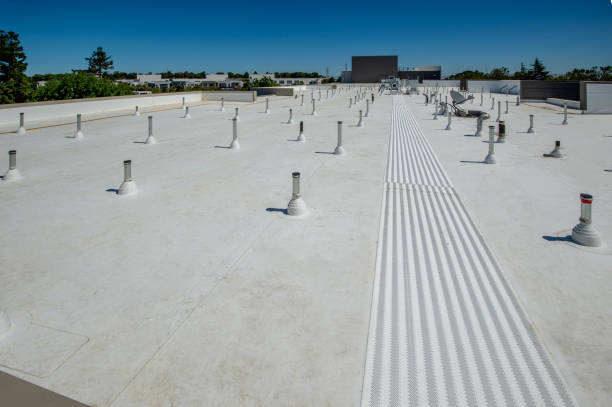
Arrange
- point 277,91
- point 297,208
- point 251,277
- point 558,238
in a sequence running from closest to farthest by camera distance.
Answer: point 251,277 → point 558,238 → point 297,208 → point 277,91

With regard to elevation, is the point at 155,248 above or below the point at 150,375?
above

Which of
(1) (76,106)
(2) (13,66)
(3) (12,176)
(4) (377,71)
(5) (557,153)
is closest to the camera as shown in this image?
(3) (12,176)

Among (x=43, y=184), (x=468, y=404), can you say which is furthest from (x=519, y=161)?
(x=43, y=184)

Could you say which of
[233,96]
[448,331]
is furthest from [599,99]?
[448,331]

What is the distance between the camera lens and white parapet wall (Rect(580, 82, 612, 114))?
1070 inches

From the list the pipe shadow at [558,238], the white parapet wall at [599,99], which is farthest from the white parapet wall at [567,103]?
the pipe shadow at [558,238]

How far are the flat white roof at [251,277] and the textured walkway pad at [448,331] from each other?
4cm

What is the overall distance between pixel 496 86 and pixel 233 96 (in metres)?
43.7

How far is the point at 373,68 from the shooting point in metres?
119

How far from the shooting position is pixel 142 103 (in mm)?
31984

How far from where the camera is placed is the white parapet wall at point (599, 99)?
27.2m

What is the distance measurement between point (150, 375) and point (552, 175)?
35.7 feet

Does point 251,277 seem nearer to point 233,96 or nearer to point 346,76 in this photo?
point 233,96

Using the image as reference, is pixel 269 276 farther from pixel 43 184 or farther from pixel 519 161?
pixel 519 161
